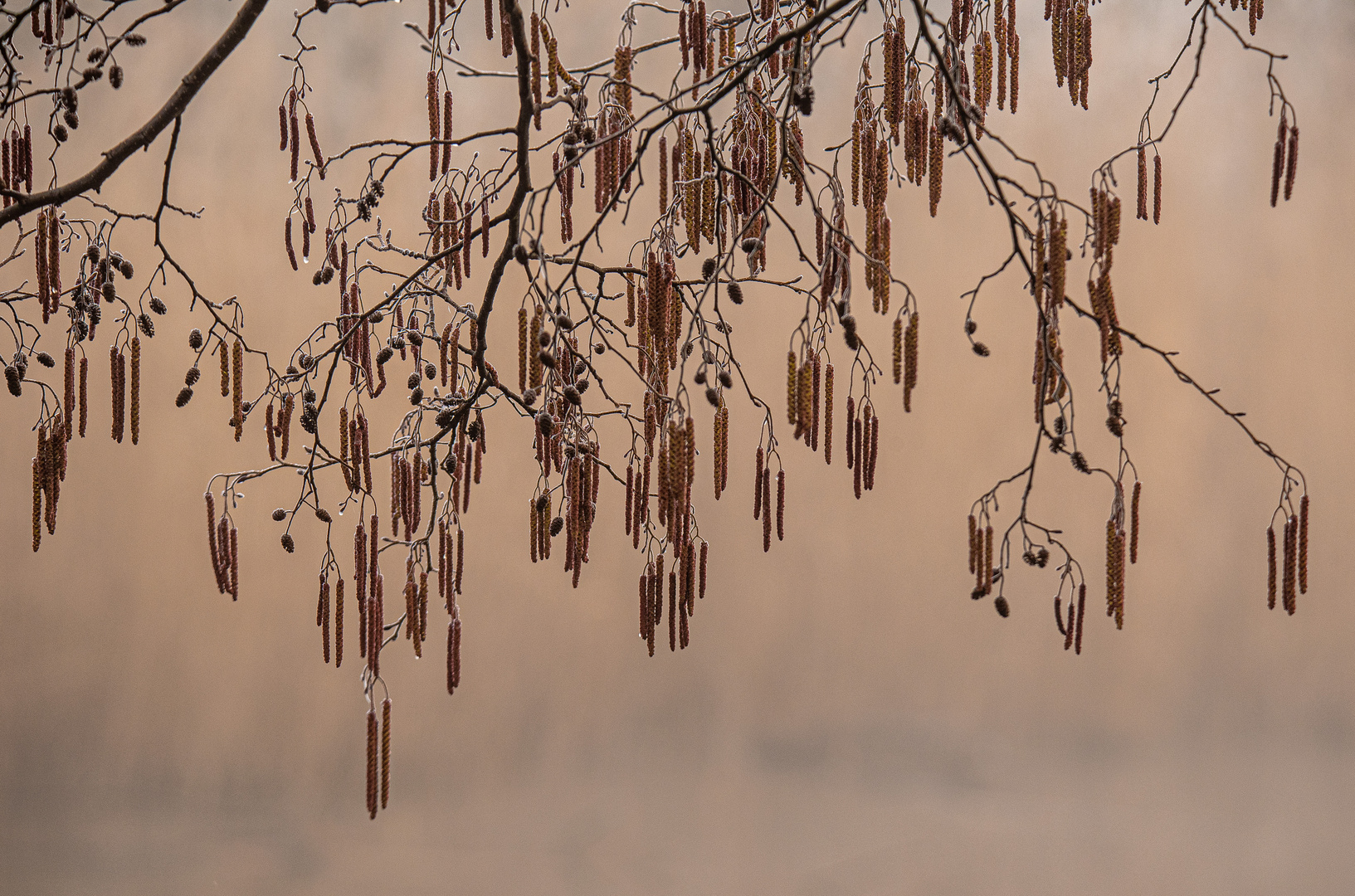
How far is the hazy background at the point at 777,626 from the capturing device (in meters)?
4.06

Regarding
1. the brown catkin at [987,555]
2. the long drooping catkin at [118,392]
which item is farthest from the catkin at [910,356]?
the long drooping catkin at [118,392]

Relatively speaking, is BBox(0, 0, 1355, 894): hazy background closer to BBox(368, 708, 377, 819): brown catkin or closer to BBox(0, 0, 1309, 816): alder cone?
BBox(0, 0, 1309, 816): alder cone

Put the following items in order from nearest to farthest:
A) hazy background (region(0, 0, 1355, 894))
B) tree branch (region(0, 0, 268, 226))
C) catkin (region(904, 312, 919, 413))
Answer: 1. catkin (region(904, 312, 919, 413))
2. tree branch (region(0, 0, 268, 226))
3. hazy background (region(0, 0, 1355, 894))

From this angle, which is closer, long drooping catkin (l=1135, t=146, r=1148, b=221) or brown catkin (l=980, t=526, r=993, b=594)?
brown catkin (l=980, t=526, r=993, b=594)

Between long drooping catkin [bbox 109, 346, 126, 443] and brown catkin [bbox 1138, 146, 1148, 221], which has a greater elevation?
brown catkin [bbox 1138, 146, 1148, 221]

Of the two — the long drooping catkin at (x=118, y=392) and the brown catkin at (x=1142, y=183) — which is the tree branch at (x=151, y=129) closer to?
the long drooping catkin at (x=118, y=392)

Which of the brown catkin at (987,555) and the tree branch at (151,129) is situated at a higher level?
the tree branch at (151,129)

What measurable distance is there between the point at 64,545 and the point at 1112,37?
3.81 metres

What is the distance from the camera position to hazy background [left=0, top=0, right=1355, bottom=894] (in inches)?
160

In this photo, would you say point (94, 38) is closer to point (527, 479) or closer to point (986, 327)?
point (527, 479)

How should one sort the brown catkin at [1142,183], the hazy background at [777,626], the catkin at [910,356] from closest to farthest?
1. the catkin at [910,356]
2. the brown catkin at [1142,183]
3. the hazy background at [777,626]

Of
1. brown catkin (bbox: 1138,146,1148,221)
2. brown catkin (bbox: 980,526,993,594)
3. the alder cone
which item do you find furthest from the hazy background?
brown catkin (bbox: 980,526,993,594)

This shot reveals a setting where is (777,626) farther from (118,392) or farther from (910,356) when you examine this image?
(910,356)

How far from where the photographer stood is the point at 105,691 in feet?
13.5
